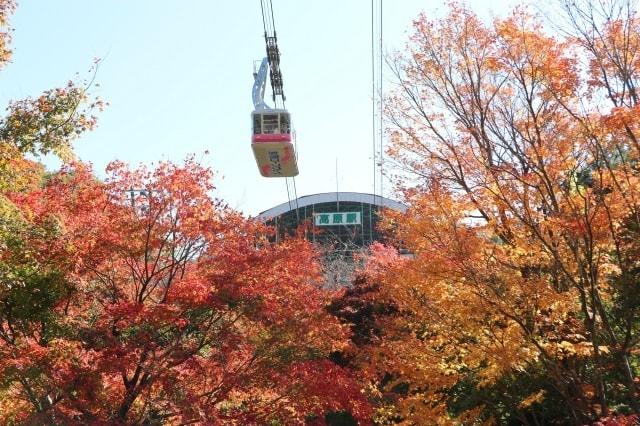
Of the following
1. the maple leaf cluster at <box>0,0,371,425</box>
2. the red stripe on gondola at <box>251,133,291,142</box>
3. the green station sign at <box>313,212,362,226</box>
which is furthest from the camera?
the green station sign at <box>313,212,362,226</box>

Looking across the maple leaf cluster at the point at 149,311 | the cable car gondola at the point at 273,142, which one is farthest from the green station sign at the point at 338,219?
the maple leaf cluster at the point at 149,311

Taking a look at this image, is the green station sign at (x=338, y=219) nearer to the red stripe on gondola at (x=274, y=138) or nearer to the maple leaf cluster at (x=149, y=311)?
the red stripe on gondola at (x=274, y=138)

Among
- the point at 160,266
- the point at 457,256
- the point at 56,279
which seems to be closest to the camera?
the point at 457,256

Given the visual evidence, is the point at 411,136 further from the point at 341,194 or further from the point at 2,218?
the point at 341,194

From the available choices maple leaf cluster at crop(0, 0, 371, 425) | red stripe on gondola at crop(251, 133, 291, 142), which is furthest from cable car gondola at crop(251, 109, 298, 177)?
maple leaf cluster at crop(0, 0, 371, 425)

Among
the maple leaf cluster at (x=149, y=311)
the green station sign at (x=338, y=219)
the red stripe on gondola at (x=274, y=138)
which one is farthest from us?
the green station sign at (x=338, y=219)

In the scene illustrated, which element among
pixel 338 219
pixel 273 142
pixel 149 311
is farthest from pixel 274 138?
pixel 338 219

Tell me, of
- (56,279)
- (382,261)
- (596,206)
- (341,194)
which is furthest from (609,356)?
(341,194)

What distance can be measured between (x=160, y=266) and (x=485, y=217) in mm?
6386

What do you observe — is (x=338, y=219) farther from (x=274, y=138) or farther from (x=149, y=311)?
(x=149, y=311)

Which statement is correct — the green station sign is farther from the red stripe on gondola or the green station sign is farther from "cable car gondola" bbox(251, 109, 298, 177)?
the red stripe on gondola

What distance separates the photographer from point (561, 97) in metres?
8.48

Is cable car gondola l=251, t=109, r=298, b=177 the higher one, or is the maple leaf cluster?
cable car gondola l=251, t=109, r=298, b=177

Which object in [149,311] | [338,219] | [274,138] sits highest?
[338,219]
